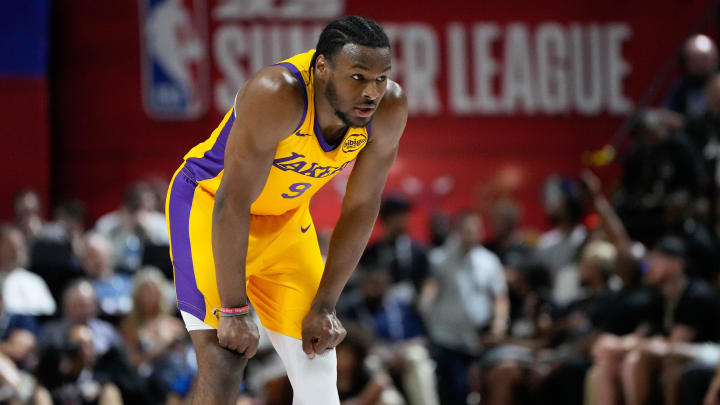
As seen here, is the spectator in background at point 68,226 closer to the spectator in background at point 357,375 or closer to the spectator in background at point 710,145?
the spectator in background at point 357,375

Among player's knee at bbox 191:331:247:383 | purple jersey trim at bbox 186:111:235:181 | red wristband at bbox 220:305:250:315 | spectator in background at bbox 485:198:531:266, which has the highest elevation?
purple jersey trim at bbox 186:111:235:181

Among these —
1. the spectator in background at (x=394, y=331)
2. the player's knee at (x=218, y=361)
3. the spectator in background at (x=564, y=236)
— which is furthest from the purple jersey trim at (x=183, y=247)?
the spectator in background at (x=564, y=236)

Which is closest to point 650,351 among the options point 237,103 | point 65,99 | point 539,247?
point 539,247

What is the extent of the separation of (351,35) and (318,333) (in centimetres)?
103

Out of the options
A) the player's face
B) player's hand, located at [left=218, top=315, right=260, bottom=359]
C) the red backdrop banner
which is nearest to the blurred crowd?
the red backdrop banner

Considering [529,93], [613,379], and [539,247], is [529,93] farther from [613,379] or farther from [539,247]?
[613,379]

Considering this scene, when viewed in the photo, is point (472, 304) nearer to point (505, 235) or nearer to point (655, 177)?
point (505, 235)

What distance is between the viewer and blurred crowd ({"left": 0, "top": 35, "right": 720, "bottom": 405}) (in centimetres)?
661

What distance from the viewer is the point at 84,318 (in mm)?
7031

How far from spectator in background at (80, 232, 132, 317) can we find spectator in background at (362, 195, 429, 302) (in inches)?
74.5

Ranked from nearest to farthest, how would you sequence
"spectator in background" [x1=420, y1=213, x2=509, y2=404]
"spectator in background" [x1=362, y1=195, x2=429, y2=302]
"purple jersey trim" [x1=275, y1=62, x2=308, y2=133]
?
"purple jersey trim" [x1=275, y1=62, x2=308, y2=133] → "spectator in background" [x1=420, y1=213, x2=509, y2=404] → "spectator in background" [x1=362, y1=195, x2=429, y2=302]

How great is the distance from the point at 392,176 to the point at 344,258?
7739mm

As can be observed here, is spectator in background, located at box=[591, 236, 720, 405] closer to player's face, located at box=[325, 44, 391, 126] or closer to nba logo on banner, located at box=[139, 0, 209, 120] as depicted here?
player's face, located at box=[325, 44, 391, 126]

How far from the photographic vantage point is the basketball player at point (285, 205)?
3322 millimetres
